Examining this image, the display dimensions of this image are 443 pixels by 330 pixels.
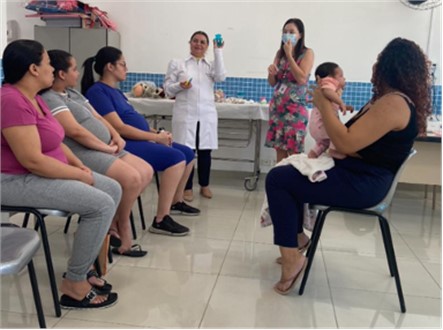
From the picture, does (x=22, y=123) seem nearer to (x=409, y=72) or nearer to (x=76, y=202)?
(x=76, y=202)

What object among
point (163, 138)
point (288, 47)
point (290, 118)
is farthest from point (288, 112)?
point (163, 138)

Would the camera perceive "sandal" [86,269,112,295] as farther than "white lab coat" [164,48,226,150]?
No

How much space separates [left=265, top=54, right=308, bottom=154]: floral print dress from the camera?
3.38m

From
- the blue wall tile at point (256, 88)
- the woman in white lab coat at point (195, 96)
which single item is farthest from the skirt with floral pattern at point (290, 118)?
the blue wall tile at point (256, 88)

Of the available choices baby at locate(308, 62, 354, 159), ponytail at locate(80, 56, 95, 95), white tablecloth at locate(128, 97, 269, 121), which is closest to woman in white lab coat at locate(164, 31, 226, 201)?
white tablecloth at locate(128, 97, 269, 121)

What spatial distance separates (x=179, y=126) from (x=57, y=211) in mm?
2030

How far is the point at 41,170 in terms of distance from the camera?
166 centimetres

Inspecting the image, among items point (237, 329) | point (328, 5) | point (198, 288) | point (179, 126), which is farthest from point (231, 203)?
point (328, 5)

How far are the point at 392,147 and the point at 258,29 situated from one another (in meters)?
3.08

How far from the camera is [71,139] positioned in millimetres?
2162

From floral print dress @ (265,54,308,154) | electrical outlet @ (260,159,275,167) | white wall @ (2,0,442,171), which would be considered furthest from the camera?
electrical outlet @ (260,159,275,167)

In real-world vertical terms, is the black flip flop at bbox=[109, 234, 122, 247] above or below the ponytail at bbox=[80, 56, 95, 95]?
below

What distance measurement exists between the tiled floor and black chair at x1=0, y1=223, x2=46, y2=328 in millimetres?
342

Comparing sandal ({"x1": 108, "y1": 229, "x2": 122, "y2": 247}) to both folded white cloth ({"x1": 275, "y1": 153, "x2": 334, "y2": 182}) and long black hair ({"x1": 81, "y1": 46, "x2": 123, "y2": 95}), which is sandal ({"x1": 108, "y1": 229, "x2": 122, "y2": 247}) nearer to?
long black hair ({"x1": 81, "y1": 46, "x2": 123, "y2": 95})
